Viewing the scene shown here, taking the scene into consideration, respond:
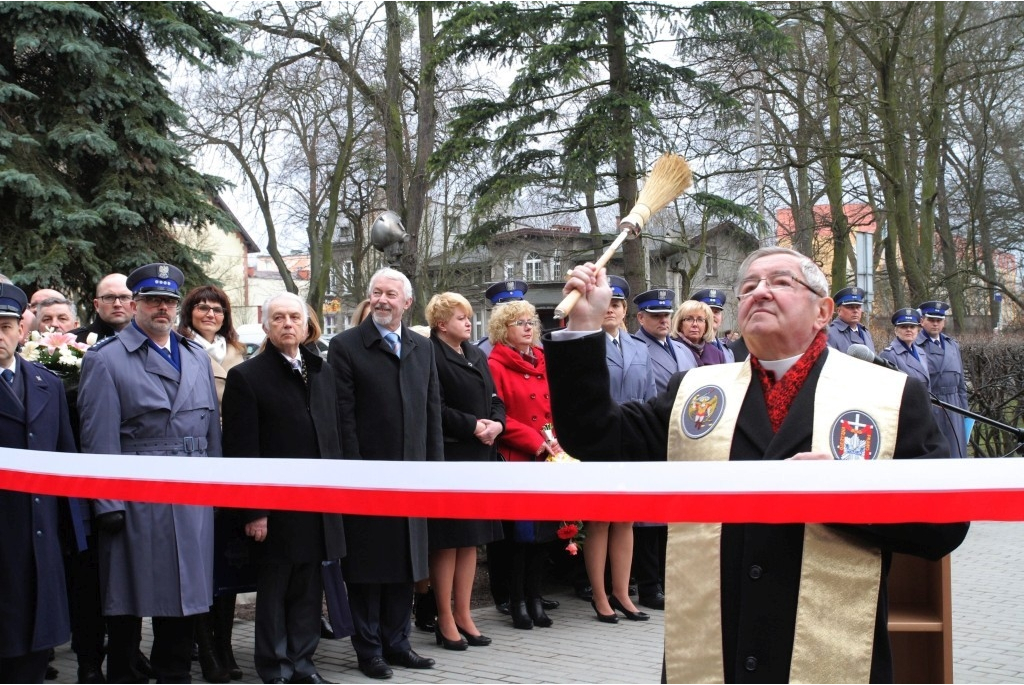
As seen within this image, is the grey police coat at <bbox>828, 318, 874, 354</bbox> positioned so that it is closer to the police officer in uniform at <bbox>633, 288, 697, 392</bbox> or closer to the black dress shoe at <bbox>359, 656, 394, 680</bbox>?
the police officer in uniform at <bbox>633, 288, 697, 392</bbox>

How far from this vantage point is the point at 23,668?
208 inches

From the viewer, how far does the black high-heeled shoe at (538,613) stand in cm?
776

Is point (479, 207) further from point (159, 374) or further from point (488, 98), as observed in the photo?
point (159, 374)

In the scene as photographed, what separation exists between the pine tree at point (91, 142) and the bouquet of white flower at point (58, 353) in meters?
8.12

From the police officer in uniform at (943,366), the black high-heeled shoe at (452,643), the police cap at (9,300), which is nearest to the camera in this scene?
the police cap at (9,300)

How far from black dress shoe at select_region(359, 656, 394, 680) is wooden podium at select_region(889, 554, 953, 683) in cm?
281

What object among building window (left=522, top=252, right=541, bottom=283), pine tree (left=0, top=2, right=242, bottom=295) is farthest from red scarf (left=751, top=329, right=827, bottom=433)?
building window (left=522, top=252, right=541, bottom=283)

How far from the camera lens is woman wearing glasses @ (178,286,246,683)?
6.48 meters

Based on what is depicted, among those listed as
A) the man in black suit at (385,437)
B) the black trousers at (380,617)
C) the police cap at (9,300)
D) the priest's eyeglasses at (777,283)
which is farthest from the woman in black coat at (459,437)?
the priest's eyeglasses at (777,283)

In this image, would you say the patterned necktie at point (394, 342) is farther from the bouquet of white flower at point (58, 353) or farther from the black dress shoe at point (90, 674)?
the black dress shoe at point (90, 674)

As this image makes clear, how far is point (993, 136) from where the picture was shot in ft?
80.9

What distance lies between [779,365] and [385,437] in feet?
12.3

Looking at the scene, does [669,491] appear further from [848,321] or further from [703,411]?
[848,321]

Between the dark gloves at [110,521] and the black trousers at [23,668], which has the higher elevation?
the dark gloves at [110,521]
